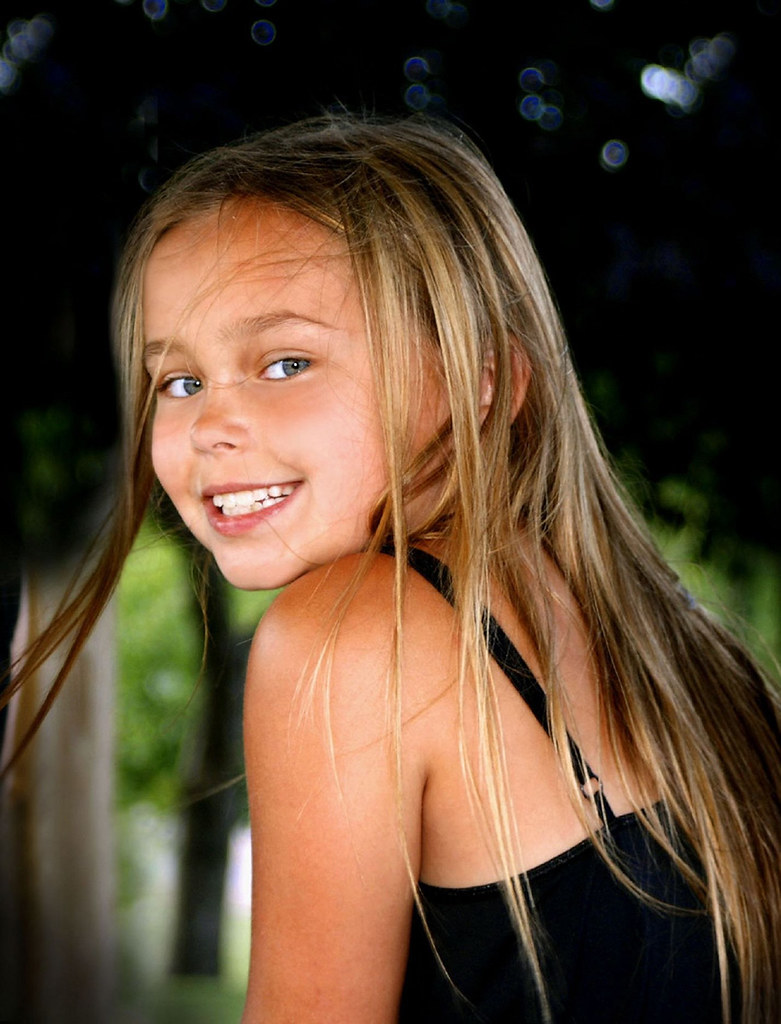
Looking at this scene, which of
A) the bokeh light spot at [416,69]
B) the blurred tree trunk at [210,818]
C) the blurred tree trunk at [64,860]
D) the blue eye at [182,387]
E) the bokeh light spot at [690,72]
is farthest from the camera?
the blurred tree trunk at [210,818]

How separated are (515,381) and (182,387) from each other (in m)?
0.43

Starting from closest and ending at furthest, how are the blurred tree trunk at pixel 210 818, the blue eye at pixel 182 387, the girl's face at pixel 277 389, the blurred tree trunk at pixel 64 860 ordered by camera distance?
the girl's face at pixel 277 389
the blue eye at pixel 182 387
the blurred tree trunk at pixel 64 860
the blurred tree trunk at pixel 210 818

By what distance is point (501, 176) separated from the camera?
74.1 inches

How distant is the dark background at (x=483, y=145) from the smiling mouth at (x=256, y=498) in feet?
2.12

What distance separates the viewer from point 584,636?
118cm

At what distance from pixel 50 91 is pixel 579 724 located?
1.32 meters

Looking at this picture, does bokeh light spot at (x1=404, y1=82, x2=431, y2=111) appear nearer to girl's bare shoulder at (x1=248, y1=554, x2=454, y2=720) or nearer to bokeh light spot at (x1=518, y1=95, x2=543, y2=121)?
bokeh light spot at (x1=518, y1=95, x2=543, y2=121)

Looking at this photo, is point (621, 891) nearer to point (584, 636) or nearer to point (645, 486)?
point (584, 636)

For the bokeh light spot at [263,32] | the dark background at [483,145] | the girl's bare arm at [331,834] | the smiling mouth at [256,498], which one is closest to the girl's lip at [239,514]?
the smiling mouth at [256,498]

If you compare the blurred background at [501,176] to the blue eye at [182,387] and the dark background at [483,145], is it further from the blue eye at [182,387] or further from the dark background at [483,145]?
the blue eye at [182,387]

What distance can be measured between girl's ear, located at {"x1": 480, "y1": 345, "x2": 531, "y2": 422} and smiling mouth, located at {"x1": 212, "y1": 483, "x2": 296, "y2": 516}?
0.26 metres

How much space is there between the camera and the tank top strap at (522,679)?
1.02 m

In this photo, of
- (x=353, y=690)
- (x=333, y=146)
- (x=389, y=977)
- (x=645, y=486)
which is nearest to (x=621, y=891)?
(x=389, y=977)

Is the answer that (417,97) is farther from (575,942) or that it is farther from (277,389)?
(575,942)
